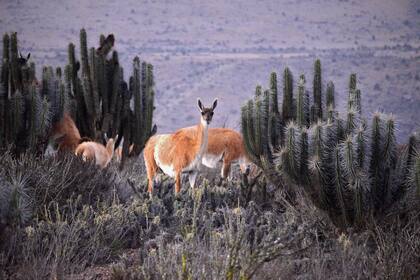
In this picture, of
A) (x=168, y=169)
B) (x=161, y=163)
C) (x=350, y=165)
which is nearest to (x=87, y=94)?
(x=161, y=163)

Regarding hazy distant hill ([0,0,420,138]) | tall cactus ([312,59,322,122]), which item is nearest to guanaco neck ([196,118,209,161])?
tall cactus ([312,59,322,122])

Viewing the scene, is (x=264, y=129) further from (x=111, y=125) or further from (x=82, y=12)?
Answer: (x=82, y=12)

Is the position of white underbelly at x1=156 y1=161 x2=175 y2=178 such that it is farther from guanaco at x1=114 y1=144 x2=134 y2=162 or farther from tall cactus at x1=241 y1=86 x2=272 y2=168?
guanaco at x1=114 y1=144 x2=134 y2=162

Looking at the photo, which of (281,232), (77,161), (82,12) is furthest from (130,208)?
(82,12)

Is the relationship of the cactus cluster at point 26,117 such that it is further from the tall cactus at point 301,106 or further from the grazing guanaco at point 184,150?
the tall cactus at point 301,106

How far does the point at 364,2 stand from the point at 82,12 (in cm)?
2598

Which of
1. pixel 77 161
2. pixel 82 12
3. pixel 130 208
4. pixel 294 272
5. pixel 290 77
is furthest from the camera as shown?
pixel 82 12

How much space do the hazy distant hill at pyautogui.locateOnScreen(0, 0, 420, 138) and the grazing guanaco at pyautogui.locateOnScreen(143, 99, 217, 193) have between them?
97.1 ft

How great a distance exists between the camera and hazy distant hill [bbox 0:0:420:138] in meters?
50.0

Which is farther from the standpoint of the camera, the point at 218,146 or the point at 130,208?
the point at 218,146

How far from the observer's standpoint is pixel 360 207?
919cm

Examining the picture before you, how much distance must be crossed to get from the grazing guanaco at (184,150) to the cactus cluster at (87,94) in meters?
1.93

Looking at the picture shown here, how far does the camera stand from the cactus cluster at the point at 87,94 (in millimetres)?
13031

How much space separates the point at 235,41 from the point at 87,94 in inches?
2042
